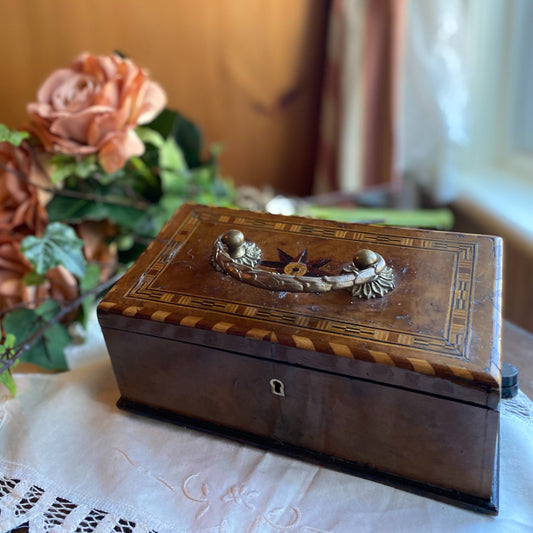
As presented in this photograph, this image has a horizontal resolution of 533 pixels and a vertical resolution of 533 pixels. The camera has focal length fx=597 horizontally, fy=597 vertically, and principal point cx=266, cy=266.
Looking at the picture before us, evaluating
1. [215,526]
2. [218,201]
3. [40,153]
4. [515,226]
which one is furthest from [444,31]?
[215,526]

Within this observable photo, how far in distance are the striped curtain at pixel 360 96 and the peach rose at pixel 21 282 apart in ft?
2.89

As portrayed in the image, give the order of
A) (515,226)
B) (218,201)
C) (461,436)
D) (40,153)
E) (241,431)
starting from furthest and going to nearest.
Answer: (515,226) < (218,201) < (40,153) < (241,431) < (461,436)

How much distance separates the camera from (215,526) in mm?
621

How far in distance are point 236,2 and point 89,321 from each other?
0.88m

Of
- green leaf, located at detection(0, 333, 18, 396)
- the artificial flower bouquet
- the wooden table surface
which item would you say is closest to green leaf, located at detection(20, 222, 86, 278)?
the artificial flower bouquet

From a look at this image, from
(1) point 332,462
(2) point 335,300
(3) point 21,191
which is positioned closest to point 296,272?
(2) point 335,300

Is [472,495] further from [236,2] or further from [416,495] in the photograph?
[236,2]

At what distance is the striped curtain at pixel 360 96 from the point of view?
140cm

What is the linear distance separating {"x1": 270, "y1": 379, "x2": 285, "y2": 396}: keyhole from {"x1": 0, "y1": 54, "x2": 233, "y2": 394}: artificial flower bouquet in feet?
1.16

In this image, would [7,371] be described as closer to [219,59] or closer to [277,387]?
[277,387]

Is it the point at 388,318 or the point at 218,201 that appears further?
the point at 218,201

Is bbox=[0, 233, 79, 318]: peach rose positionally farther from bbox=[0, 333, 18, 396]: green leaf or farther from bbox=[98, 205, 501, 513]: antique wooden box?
bbox=[98, 205, 501, 513]: antique wooden box

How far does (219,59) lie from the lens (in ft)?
4.90

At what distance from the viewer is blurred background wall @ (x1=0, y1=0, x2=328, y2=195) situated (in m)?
1.33
